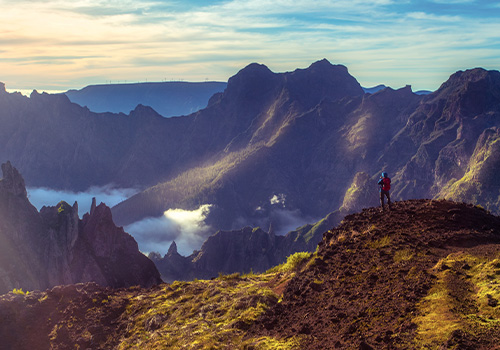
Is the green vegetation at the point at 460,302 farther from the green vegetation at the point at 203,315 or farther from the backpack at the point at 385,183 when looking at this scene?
the backpack at the point at 385,183

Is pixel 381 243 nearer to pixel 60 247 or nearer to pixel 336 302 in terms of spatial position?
pixel 336 302

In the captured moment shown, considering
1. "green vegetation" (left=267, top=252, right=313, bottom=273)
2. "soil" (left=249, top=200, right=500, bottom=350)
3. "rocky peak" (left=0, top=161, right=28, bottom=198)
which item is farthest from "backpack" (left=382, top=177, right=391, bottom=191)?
"rocky peak" (left=0, top=161, right=28, bottom=198)

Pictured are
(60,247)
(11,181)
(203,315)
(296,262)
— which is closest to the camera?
(203,315)

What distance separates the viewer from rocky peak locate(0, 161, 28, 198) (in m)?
146

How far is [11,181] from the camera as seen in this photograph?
14750cm

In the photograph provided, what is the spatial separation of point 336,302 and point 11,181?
156 meters

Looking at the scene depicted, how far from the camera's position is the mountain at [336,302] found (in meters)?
14.8

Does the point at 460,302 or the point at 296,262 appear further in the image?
the point at 296,262

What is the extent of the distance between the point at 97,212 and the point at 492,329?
5448 inches

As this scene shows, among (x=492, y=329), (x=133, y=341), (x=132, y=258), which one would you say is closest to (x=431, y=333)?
(x=492, y=329)

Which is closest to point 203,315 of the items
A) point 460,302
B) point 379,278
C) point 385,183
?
point 379,278

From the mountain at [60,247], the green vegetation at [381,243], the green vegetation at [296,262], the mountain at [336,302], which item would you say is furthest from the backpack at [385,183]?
the mountain at [60,247]

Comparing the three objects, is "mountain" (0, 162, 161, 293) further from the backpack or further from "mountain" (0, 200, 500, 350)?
the backpack

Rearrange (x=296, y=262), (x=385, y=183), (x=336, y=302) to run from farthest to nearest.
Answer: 1. (x=385, y=183)
2. (x=296, y=262)
3. (x=336, y=302)
